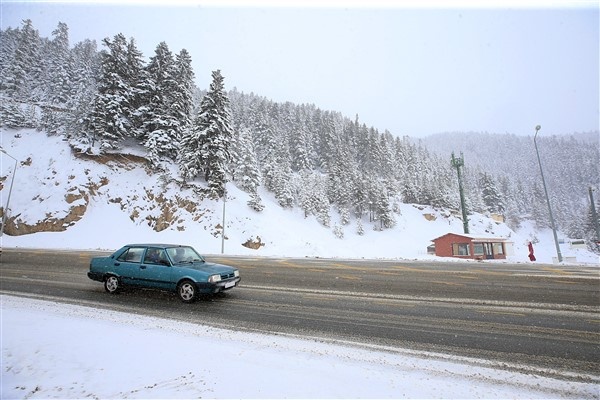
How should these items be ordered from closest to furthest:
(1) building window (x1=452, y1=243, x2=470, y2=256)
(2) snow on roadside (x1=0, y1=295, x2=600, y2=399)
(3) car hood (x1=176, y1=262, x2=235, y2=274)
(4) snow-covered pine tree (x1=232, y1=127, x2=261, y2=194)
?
1. (2) snow on roadside (x1=0, y1=295, x2=600, y2=399)
2. (3) car hood (x1=176, y1=262, x2=235, y2=274)
3. (1) building window (x1=452, y1=243, x2=470, y2=256)
4. (4) snow-covered pine tree (x1=232, y1=127, x2=261, y2=194)

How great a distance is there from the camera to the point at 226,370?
170 inches

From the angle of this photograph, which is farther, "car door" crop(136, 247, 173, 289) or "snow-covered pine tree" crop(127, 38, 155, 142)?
"snow-covered pine tree" crop(127, 38, 155, 142)

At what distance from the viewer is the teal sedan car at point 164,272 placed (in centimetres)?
807

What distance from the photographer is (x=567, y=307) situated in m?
7.51

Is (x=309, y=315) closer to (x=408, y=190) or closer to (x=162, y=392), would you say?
(x=162, y=392)

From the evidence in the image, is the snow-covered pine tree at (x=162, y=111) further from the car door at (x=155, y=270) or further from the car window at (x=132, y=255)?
the car door at (x=155, y=270)

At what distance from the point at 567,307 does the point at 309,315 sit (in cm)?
681

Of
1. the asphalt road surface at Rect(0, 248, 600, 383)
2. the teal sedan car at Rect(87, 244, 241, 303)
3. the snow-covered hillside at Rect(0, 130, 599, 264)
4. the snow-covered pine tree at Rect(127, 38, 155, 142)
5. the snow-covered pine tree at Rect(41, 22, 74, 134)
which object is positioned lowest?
the asphalt road surface at Rect(0, 248, 600, 383)

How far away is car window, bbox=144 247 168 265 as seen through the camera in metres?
8.56

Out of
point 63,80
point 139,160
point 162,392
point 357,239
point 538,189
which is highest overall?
point 63,80

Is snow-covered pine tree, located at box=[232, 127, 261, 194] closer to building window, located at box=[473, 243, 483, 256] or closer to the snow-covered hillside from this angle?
the snow-covered hillside

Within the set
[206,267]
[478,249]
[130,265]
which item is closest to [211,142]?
[130,265]

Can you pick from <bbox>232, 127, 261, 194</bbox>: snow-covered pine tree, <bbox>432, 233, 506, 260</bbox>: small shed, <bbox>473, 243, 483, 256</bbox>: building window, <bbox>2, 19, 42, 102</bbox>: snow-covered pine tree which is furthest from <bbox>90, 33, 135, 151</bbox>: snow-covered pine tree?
<bbox>473, 243, 483, 256</bbox>: building window

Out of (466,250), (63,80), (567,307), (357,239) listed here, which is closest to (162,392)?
(567,307)
